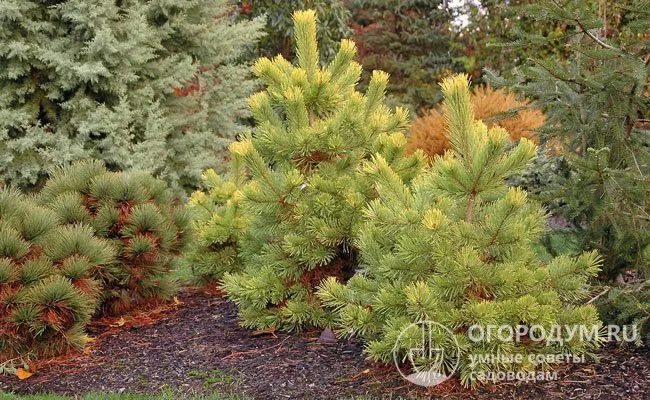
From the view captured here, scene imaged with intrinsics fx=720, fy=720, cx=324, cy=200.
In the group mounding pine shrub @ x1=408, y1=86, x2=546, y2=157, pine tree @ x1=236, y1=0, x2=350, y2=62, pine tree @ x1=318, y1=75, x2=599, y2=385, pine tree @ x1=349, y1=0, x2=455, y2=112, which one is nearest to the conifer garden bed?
pine tree @ x1=318, y1=75, x2=599, y2=385

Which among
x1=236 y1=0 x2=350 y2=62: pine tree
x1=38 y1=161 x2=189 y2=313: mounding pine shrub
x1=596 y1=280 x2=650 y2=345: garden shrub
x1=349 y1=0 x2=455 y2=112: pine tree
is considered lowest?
x1=596 y1=280 x2=650 y2=345: garden shrub

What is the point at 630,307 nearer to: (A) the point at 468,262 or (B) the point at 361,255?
(A) the point at 468,262

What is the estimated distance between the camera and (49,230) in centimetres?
444

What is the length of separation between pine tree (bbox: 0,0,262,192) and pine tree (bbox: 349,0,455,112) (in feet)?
20.5

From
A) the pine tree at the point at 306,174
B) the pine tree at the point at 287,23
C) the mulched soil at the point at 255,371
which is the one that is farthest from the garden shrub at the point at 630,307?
the pine tree at the point at 287,23

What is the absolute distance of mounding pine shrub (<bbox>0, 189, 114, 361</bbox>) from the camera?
160 inches

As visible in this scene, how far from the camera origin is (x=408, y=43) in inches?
645

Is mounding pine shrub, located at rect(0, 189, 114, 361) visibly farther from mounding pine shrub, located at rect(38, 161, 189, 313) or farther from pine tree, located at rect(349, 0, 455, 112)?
pine tree, located at rect(349, 0, 455, 112)

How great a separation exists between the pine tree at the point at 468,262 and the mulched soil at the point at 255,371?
162 mm

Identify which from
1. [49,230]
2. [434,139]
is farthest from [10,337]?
[434,139]

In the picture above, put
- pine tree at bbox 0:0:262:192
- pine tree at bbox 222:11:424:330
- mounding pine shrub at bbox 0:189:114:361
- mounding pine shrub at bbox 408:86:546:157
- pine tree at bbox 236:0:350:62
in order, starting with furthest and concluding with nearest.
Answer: pine tree at bbox 236:0:350:62
mounding pine shrub at bbox 408:86:546:157
pine tree at bbox 0:0:262:192
pine tree at bbox 222:11:424:330
mounding pine shrub at bbox 0:189:114:361

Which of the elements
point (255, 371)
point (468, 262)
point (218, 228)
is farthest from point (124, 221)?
point (468, 262)

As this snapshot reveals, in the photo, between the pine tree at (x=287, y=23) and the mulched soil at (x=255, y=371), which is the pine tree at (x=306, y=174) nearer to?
the mulched soil at (x=255, y=371)

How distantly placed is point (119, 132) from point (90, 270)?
5003 millimetres
